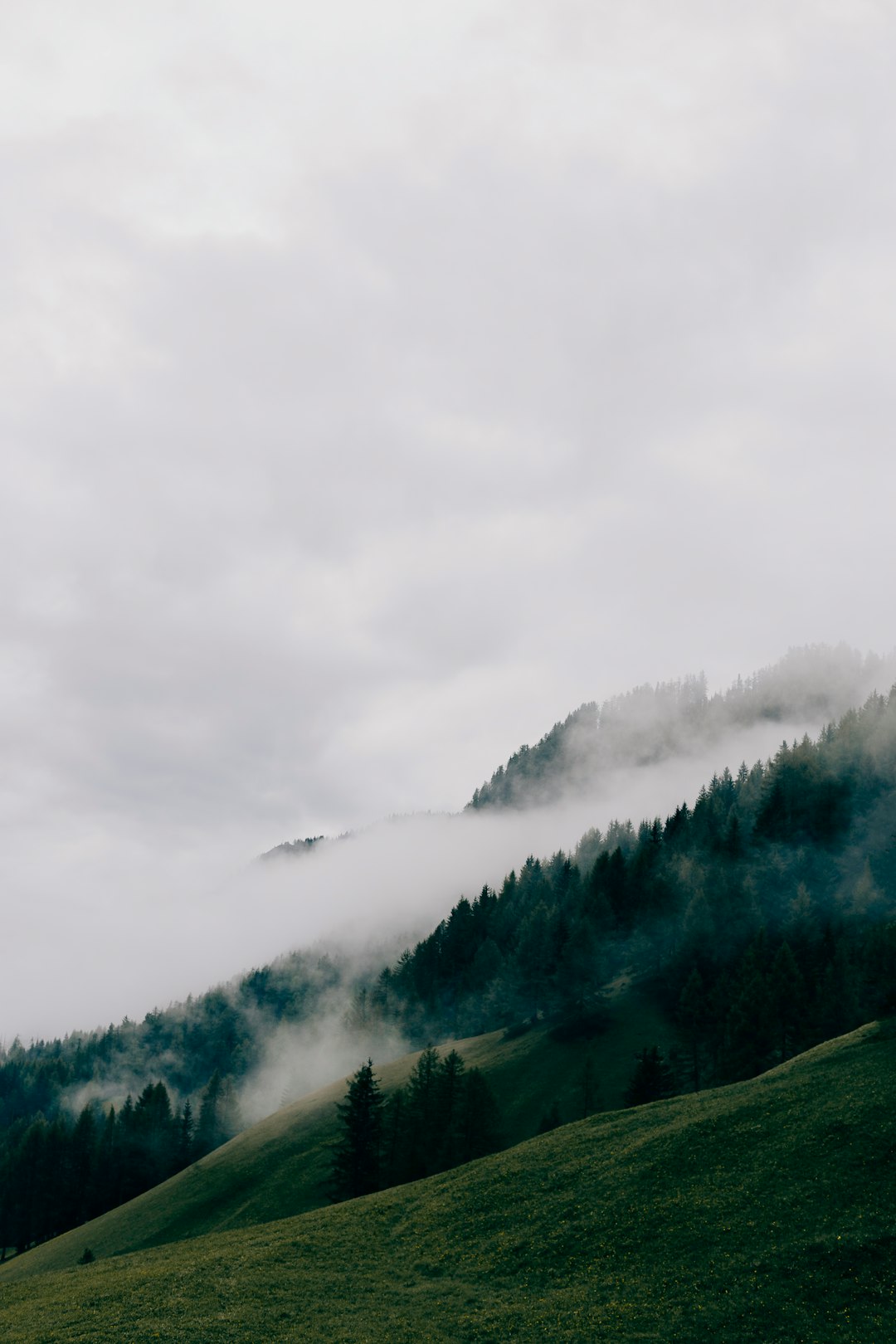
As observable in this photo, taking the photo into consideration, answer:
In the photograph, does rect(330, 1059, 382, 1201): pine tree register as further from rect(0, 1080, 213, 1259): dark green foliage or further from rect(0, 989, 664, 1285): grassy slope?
rect(0, 1080, 213, 1259): dark green foliage

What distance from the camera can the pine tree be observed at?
71.6 metres

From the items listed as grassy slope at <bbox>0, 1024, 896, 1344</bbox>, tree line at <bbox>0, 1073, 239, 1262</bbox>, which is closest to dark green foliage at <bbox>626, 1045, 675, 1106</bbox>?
grassy slope at <bbox>0, 1024, 896, 1344</bbox>

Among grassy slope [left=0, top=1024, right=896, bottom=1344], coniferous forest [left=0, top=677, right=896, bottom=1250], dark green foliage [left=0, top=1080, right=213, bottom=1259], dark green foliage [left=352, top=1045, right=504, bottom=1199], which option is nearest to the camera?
grassy slope [left=0, top=1024, right=896, bottom=1344]

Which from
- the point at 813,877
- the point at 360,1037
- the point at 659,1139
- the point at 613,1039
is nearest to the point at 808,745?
the point at 813,877

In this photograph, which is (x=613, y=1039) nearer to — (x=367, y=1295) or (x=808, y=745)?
(x=367, y=1295)

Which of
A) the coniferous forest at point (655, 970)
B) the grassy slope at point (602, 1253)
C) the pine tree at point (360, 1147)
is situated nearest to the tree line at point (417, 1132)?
the pine tree at point (360, 1147)

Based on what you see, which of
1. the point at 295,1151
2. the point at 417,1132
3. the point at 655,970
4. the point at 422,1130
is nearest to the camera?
the point at 422,1130

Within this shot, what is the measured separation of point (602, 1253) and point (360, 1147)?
124 feet

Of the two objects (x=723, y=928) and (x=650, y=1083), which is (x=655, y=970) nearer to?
(x=723, y=928)

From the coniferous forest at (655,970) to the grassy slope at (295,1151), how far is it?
4.42 m

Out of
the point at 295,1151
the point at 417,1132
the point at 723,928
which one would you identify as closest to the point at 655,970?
the point at 723,928

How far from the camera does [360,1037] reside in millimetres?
151500

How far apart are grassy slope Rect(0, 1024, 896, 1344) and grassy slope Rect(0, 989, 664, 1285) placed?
88.2 feet

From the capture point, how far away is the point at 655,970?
388 ft
